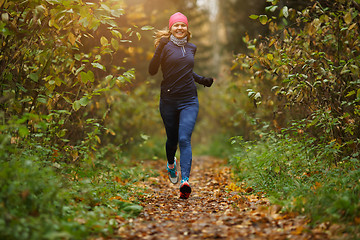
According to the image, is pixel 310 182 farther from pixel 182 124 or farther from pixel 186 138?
pixel 182 124

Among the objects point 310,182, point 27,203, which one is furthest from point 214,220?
point 27,203

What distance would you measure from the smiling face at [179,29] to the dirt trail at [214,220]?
231cm

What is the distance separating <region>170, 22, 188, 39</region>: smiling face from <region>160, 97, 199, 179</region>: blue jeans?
0.92 meters

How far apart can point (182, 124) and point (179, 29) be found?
135 cm

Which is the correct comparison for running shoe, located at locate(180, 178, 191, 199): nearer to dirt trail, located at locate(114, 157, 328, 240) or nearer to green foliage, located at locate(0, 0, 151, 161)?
dirt trail, located at locate(114, 157, 328, 240)

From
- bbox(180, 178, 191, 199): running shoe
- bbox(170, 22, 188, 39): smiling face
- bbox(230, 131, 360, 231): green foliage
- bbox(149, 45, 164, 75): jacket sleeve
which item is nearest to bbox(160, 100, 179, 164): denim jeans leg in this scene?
bbox(149, 45, 164, 75): jacket sleeve

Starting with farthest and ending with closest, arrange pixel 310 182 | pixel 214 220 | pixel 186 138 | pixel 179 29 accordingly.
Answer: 1. pixel 179 29
2. pixel 186 138
3. pixel 310 182
4. pixel 214 220

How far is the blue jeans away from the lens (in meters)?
4.66

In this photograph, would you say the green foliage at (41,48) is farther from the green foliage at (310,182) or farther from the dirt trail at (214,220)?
the green foliage at (310,182)

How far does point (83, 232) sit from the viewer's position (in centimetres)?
279

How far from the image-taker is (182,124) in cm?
468

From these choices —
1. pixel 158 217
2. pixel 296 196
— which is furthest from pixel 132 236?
pixel 296 196

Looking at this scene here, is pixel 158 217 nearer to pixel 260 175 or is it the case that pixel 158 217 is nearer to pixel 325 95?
pixel 260 175

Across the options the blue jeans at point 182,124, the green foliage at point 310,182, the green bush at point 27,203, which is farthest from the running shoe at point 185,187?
the green bush at point 27,203
